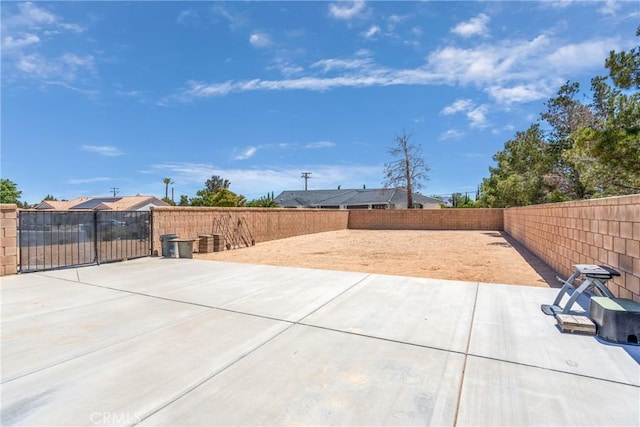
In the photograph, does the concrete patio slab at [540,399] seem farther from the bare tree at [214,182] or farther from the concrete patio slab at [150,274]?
the bare tree at [214,182]

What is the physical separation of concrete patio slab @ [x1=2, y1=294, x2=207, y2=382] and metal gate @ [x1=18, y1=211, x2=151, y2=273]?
3.94 metres

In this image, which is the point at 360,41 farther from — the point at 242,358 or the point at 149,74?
the point at 242,358

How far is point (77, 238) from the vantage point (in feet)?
26.1

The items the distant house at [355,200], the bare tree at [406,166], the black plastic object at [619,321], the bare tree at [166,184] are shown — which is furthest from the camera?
the bare tree at [166,184]

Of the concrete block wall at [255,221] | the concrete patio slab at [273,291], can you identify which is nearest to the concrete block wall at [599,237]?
the concrete patio slab at [273,291]

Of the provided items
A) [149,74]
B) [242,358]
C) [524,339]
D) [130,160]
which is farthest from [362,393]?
[130,160]

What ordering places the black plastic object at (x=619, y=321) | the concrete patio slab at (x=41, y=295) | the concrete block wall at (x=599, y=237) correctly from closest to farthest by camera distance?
the black plastic object at (x=619, y=321) < the concrete block wall at (x=599, y=237) < the concrete patio slab at (x=41, y=295)

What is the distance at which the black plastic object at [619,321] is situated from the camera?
3123mm

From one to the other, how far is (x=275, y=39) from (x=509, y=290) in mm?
13430

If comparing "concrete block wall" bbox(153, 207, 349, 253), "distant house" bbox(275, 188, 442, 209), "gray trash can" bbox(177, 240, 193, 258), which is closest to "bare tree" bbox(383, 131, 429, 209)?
"distant house" bbox(275, 188, 442, 209)

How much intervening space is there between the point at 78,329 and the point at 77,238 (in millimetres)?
5419

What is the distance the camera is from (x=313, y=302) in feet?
15.5

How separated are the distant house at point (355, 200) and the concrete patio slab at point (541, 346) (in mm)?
35144

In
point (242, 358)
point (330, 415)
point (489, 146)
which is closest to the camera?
point (330, 415)
